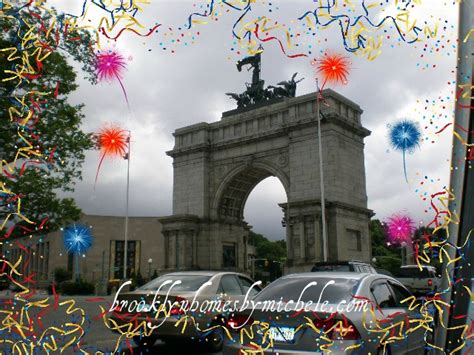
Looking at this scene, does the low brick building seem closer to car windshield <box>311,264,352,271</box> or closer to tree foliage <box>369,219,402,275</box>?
tree foliage <box>369,219,402,275</box>

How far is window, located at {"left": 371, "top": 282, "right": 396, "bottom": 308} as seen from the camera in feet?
19.1

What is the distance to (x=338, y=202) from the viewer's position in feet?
109

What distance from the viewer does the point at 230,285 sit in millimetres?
8922

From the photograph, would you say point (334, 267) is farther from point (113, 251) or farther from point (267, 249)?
point (267, 249)

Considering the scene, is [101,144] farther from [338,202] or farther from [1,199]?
[338,202]

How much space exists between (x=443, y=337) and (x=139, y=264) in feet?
213

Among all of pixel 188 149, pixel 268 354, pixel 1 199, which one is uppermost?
pixel 188 149

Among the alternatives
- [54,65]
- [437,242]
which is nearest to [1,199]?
[437,242]

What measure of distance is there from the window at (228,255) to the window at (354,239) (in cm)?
1144

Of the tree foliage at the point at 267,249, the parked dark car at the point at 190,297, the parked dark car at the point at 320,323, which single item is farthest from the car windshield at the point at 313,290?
the tree foliage at the point at 267,249

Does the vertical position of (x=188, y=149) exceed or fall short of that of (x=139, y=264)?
it exceeds it

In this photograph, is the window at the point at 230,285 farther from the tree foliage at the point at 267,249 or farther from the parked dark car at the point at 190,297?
the tree foliage at the point at 267,249

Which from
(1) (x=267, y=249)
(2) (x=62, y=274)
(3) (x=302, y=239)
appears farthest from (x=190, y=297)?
(1) (x=267, y=249)

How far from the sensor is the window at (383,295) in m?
5.82
